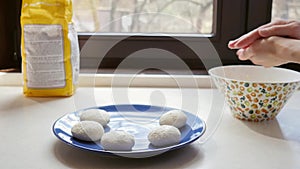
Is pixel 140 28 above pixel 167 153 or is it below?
above

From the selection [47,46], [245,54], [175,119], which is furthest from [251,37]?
[47,46]

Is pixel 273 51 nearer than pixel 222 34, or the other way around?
pixel 273 51

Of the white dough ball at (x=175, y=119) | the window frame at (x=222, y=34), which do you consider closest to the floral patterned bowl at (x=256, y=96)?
the white dough ball at (x=175, y=119)

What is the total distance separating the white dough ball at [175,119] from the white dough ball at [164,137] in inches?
2.7

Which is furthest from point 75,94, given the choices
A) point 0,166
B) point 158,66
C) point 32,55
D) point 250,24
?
point 250,24

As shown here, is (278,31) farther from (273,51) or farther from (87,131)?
(87,131)

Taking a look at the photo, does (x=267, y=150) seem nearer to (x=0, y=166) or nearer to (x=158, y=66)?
(x=0, y=166)

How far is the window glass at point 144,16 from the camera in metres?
1.26

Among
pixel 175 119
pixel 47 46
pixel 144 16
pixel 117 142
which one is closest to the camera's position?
pixel 117 142

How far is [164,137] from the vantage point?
0.69 m

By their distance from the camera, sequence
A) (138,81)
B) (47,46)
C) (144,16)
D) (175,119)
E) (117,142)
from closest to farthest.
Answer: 1. (117,142)
2. (175,119)
3. (47,46)
4. (138,81)
5. (144,16)

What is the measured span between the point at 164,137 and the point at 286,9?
28.2 inches

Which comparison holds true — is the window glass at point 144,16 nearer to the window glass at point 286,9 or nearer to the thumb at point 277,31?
the window glass at point 286,9

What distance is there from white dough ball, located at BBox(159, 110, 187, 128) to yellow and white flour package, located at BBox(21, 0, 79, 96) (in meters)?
0.31
